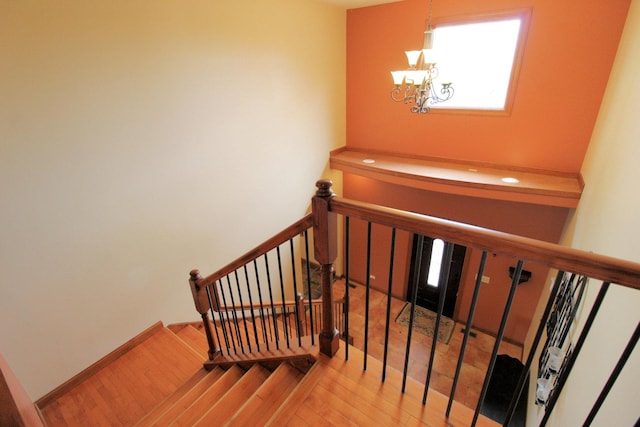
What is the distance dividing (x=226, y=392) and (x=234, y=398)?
0.11 m

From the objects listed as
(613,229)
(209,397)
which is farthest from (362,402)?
(613,229)

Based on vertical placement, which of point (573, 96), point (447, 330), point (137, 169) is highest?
point (573, 96)

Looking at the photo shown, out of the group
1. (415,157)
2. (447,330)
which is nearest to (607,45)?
(415,157)

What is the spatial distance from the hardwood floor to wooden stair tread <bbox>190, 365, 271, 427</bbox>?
2.97 metres

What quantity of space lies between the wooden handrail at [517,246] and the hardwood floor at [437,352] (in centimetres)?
403

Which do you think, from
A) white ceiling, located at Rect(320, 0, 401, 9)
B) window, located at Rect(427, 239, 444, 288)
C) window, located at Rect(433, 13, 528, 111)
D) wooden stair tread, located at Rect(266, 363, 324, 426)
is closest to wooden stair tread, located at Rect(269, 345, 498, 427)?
wooden stair tread, located at Rect(266, 363, 324, 426)

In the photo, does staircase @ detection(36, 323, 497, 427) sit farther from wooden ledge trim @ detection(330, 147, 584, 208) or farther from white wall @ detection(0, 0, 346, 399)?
wooden ledge trim @ detection(330, 147, 584, 208)

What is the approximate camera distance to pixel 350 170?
5008mm

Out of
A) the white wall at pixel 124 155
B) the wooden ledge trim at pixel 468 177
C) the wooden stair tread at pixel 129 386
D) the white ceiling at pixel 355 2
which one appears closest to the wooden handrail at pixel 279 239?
the white wall at pixel 124 155

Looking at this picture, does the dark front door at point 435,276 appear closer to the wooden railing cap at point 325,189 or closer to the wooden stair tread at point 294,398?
the wooden stair tread at point 294,398

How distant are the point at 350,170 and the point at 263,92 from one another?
1.99m

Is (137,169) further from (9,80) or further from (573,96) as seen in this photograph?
(573,96)

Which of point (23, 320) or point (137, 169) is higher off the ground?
point (137, 169)

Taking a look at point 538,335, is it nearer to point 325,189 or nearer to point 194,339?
point 325,189
